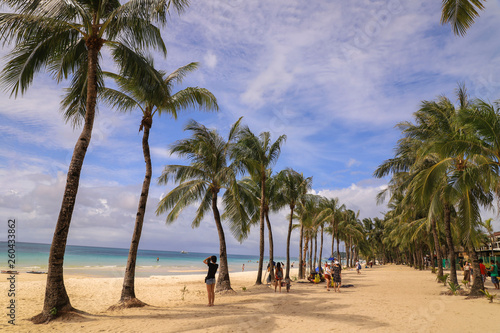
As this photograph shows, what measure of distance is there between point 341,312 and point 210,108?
358 inches

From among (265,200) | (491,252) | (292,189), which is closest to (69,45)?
(265,200)

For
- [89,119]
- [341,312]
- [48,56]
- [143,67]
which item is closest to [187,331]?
[341,312]

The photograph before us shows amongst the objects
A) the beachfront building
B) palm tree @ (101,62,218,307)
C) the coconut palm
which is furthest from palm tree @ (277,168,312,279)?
the beachfront building

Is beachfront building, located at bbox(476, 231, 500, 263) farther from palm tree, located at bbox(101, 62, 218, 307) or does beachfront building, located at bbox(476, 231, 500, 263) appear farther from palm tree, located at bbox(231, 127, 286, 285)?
palm tree, located at bbox(101, 62, 218, 307)

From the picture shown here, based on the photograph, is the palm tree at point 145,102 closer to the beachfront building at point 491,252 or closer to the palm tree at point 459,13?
the palm tree at point 459,13

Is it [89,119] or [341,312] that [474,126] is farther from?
[89,119]

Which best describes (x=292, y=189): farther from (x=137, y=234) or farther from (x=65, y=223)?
(x=65, y=223)

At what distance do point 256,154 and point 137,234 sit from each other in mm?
9806

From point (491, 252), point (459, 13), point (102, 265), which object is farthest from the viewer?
point (102, 265)

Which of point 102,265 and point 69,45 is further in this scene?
point 102,265

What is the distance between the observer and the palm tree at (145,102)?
34.7 feet

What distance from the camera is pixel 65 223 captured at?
27.3 ft

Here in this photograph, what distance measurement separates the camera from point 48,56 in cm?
975

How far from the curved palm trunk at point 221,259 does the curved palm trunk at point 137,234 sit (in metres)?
4.95
